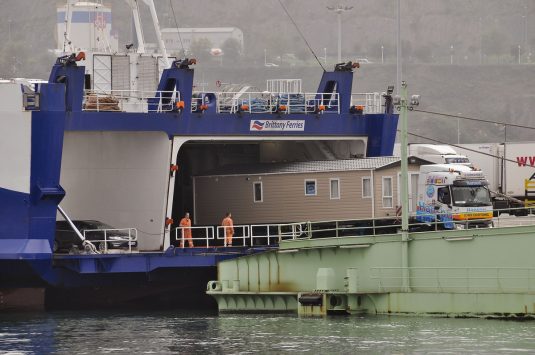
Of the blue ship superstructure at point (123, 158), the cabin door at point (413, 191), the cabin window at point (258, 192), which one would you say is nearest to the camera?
the blue ship superstructure at point (123, 158)

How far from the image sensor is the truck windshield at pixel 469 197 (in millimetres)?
51281

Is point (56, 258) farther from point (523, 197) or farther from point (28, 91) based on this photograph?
point (523, 197)

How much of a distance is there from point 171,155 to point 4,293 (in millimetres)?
6377

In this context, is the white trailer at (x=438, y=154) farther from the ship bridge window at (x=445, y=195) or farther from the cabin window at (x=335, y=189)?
the cabin window at (x=335, y=189)

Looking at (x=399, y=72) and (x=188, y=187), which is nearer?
(x=188, y=187)

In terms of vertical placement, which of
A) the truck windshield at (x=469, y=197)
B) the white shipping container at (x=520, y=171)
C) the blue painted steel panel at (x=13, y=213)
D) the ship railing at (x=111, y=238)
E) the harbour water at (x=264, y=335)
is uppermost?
the white shipping container at (x=520, y=171)

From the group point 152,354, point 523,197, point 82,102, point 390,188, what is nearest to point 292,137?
point 390,188

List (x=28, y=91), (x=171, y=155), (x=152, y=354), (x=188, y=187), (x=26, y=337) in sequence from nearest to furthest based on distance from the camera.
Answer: (x=152, y=354) → (x=26, y=337) → (x=28, y=91) → (x=171, y=155) → (x=188, y=187)

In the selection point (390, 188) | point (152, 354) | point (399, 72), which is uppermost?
point (399, 72)

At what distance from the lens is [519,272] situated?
4034cm

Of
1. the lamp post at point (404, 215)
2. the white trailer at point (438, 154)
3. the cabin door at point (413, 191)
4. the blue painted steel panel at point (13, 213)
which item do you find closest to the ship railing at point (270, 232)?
the cabin door at point (413, 191)

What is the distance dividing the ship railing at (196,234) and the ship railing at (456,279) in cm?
622

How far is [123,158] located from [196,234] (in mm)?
4484

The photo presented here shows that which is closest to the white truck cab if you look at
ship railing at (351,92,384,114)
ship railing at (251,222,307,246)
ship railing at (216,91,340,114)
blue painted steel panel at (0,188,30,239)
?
ship railing at (351,92,384,114)
